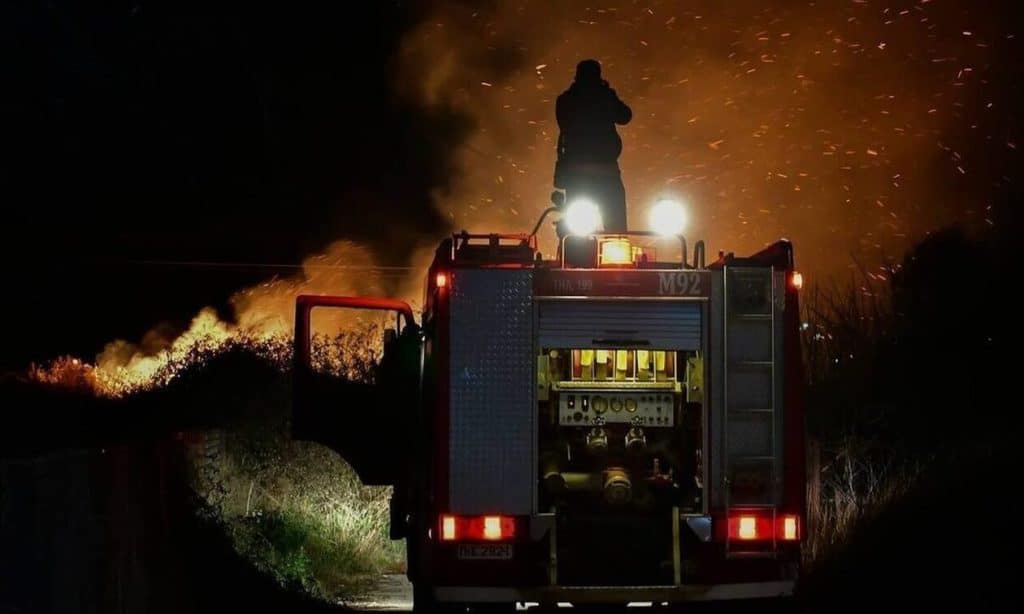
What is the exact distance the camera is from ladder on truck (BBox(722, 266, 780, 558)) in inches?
315

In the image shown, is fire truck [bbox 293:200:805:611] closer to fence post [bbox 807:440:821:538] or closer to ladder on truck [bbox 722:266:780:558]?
ladder on truck [bbox 722:266:780:558]

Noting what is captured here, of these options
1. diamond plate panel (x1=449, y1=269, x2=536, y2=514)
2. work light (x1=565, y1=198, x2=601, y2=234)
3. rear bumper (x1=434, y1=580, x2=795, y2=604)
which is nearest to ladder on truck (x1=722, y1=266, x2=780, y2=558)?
rear bumper (x1=434, y1=580, x2=795, y2=604)

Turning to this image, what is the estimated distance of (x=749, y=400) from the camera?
8016mm

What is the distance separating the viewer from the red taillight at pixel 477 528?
7914 millimetres

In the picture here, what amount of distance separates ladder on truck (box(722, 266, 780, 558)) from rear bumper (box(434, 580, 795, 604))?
23cm

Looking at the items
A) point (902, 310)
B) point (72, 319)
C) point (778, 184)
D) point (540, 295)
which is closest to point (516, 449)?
point (540, 295)

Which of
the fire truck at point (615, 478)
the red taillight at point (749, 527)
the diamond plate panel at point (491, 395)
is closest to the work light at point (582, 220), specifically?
the fire truck at point (615, 478)

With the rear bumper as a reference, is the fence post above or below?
above

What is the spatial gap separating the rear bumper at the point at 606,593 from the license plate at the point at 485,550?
0.59 ft

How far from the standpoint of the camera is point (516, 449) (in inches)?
312

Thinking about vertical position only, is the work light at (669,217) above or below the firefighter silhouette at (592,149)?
below

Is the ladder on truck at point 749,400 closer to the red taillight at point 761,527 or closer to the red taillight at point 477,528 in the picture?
the red taillight at point 761,527

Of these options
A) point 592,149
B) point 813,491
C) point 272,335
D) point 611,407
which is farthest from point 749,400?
point 272,335

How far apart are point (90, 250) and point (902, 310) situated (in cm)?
2203
